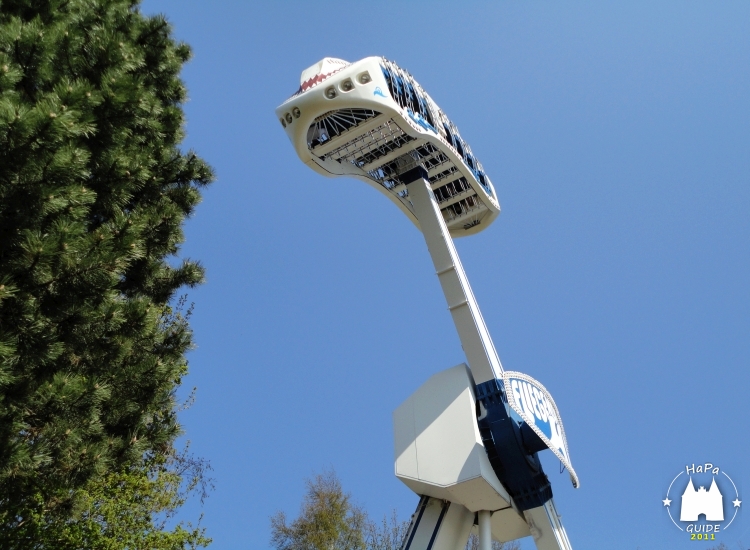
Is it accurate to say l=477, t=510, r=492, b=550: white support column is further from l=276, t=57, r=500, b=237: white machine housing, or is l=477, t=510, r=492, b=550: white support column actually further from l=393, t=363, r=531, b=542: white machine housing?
l=276, t=57, r=500, b=237: white machine housing

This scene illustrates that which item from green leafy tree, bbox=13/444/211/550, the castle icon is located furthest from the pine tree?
the castle icon

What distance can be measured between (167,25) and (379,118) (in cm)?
590

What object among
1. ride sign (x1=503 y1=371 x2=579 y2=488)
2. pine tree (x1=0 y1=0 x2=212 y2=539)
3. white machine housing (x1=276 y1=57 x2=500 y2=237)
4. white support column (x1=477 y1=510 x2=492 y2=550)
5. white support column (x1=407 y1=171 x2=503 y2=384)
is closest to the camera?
pine tree (x1=0 y1=0 x2=212 y2=539)

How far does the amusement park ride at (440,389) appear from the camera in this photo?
13.2m

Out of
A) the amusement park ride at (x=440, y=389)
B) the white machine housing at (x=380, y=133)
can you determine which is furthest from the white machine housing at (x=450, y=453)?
the white machine housing at (x=380, y=133)

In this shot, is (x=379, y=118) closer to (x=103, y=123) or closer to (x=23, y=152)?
(x=103, y=123)

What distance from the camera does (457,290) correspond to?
15.3 m

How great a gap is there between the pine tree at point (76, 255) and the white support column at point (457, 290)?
728cm

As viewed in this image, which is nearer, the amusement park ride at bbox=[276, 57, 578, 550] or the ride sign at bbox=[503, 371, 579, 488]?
the amusement park ride at bbox=[276, 57, 578, 550]

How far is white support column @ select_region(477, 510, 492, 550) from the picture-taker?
1315 cm

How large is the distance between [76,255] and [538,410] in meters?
10.9

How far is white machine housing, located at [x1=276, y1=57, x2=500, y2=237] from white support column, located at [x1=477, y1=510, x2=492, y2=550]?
324 inches

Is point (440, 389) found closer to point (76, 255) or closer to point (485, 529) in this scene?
point (485, 529)

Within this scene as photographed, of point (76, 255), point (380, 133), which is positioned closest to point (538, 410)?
point (380, 133)
